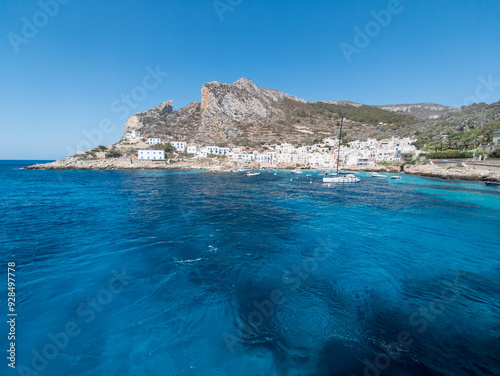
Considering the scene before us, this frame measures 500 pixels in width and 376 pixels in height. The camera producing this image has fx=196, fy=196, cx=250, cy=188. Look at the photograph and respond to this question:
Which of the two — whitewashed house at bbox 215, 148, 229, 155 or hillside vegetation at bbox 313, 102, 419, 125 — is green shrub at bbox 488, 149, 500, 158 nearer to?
whitewashed house at bbox 215, 148, 229, 155

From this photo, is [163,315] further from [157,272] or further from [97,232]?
[97,232]

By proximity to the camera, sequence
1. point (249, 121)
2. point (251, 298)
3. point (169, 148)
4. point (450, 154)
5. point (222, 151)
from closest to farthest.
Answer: point (251, 298)
point (450, 154)
point (169, 148)
point (222, 151)
point (249, 121)

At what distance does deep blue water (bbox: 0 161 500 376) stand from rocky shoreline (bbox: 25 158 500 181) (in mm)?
39067

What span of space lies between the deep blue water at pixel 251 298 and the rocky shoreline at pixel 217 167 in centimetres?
→ 3907

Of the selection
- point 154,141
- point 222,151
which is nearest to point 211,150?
point 222,151

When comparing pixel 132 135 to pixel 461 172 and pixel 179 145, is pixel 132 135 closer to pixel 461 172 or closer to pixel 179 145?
pixel 179 145

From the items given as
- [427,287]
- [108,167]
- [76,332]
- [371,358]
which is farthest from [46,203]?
[108,167]

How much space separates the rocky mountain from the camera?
107 meters

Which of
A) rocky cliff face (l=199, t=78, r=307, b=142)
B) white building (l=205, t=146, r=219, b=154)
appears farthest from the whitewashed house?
rocky cliff face (l=199, t=78, r=307, b=142)

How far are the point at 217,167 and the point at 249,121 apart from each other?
65.6m

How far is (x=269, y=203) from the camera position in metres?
22.0

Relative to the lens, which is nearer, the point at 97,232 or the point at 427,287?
the point at 427,287

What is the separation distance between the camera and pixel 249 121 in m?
120

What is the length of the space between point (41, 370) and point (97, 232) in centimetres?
968
